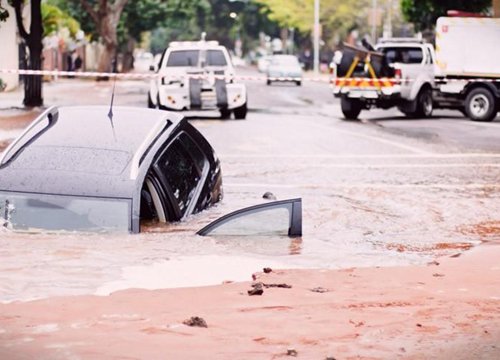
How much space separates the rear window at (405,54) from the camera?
105ft

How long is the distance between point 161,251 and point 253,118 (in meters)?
21.3

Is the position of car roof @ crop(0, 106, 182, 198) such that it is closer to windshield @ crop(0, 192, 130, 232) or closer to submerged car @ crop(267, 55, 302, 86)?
windshield @ crop(0, 192, 130, 232)

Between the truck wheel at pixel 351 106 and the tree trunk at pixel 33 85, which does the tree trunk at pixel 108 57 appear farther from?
the truck wheel at pixel 351 106

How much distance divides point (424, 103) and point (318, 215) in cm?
1962

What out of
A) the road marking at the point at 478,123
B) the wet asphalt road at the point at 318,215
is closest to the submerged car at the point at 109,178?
the wet asphalt road at the point at 318,215

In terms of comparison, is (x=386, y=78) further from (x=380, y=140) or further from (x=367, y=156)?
(x=367, y=156)

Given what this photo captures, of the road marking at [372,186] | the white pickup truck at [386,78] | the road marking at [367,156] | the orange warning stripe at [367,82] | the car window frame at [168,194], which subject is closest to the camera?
the car window frame at [168,194]

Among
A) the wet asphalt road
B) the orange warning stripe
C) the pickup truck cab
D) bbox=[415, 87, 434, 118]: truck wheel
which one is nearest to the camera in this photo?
the wet asphalt road

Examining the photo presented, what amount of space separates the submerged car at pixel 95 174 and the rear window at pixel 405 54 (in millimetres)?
22445

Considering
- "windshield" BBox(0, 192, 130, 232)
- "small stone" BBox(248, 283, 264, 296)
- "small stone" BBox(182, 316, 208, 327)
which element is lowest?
"small stone" BBox(248, 283, 264, 296)

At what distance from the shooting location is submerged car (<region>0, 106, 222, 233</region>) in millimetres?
9305

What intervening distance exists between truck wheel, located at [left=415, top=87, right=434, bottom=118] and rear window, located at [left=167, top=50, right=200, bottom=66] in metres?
6.27

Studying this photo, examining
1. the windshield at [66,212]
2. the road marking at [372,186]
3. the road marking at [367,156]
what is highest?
the windshield at [66,212]

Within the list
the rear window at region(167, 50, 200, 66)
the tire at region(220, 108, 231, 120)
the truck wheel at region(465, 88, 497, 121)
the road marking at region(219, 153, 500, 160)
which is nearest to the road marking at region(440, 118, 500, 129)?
the truck wheel at region(465, 88, 497, 121)
